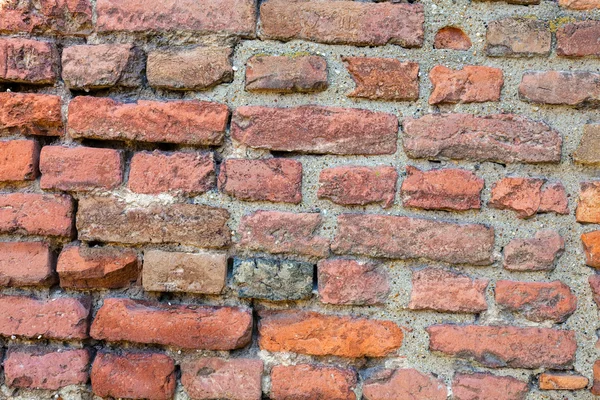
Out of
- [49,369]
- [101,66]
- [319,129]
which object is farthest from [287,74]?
[49,369]

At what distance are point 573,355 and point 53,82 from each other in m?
1.07

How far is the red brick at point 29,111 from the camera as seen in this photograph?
3.02ft

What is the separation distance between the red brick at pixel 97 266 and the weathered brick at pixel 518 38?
2.49 feet

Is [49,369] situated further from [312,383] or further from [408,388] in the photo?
[408,388]

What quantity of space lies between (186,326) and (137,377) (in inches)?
5.2

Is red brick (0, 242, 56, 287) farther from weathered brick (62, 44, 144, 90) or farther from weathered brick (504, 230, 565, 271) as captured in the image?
weathered brick (504, 230, 565, 271)

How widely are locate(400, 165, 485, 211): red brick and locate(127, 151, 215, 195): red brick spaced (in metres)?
0.36

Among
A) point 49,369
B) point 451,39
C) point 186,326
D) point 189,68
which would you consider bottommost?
point 49,369

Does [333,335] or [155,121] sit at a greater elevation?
[155,121]

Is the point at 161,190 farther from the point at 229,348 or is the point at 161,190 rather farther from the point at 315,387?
the point at 315,387

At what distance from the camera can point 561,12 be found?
0.90 meters

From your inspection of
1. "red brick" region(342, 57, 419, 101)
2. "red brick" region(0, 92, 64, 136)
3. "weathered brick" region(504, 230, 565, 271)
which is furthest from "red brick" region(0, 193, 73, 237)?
"weathered brick" region(504, 230, 565, 271)

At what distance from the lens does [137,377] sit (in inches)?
35.9

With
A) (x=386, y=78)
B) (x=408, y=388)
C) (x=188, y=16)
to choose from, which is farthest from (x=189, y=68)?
(x=408, y=388)
